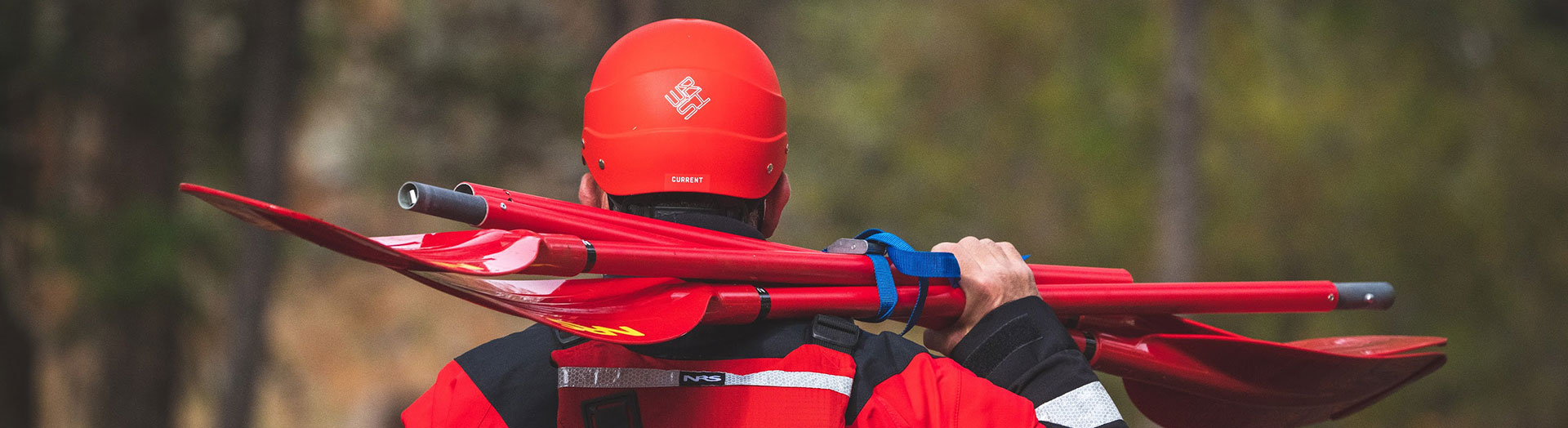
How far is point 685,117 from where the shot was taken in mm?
2166

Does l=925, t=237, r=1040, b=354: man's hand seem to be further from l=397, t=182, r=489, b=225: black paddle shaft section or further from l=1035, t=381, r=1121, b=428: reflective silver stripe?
l=397, t=182, r=489, b=225: black paddle shaft section

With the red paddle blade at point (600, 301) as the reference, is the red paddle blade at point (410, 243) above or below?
above

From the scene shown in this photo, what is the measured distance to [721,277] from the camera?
2031 mm

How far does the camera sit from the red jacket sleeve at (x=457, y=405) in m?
2.08

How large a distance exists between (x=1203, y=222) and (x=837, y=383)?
42.2 feet

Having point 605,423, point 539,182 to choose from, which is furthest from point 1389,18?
point 605,423

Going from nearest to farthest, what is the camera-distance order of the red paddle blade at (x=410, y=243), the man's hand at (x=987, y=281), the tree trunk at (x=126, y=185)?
the red paddle blade at (x=410, y=243), the man's hand at (x=987, y=281), the tree trunk at (x=126, y=185)

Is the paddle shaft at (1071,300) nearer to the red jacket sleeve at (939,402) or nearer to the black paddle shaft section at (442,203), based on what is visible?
the red jacket sleeve at (939,402)

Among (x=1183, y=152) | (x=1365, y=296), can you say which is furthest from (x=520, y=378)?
(x=1183, y=152)

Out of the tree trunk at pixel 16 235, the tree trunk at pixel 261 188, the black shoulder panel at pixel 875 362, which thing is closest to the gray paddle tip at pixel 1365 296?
the black shoulder panel at pixel 875 362

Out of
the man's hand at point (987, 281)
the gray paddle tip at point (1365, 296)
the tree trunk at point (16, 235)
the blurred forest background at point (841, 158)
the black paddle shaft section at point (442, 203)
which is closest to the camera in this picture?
the black paddle shaft section at point (442, 203)

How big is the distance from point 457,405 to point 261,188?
821 centimetres

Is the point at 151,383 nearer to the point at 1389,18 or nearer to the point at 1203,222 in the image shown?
the point at 1203,222

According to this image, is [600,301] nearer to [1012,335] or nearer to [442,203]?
[442,203]
